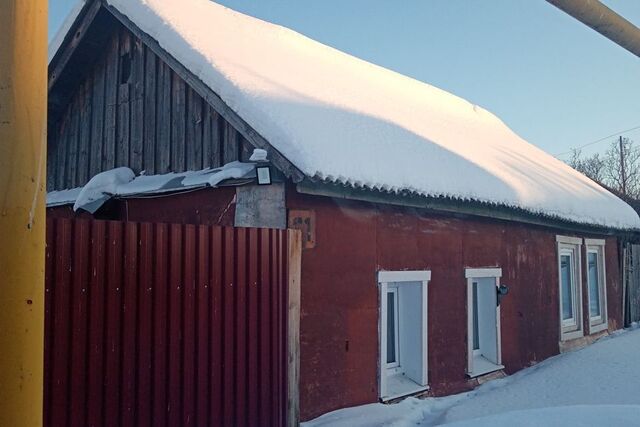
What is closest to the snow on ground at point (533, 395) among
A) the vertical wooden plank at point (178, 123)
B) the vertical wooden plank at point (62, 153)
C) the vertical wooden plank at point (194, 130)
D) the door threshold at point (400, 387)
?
the door threshold at point (400, 387)

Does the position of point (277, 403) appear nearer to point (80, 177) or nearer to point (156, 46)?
point (156, 46)

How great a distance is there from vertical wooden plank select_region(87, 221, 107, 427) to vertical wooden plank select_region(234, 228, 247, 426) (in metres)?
1.04

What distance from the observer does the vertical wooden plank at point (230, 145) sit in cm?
604

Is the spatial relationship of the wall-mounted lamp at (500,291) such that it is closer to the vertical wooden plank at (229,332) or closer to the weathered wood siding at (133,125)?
the weathered wood siding at (133,125)

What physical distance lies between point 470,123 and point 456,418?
26.1 ft

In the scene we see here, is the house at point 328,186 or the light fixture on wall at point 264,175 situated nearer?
the light fixture on wall at point 264,175

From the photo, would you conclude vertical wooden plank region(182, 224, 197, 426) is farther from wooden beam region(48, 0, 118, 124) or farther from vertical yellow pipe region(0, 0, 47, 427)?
wooden beam region(48, 0, 118, 124)

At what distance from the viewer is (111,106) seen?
7.97 metres

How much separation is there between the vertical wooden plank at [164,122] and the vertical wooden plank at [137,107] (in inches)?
14.4

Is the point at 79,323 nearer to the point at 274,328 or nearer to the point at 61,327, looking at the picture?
the point at 61,327

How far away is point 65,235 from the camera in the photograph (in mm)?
3584

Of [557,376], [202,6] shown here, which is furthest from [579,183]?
[202,6]

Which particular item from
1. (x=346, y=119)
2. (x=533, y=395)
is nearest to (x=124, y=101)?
(x=346, y=119)

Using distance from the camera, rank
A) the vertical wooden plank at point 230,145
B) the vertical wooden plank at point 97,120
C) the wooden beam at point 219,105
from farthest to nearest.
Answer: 1. the vertical wooden plank at point 97,120
2. the vertical wooden plank at point 230,145
3. the wooden beam at point 219,105
